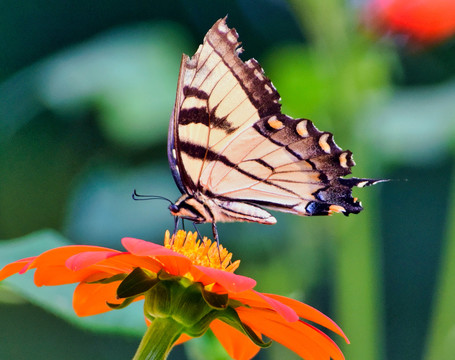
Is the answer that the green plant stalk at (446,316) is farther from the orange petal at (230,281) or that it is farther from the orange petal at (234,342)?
the orange petal at (230,281)

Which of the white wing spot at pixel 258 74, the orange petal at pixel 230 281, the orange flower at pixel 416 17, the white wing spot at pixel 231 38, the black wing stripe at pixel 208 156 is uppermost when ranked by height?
the orange flower at pixel 416 17

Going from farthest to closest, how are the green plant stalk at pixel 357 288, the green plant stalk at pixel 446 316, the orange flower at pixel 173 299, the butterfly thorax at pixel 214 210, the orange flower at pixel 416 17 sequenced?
1. the orange flower at pixel 416 17
2. the green plant stalk at pixel 357 288
3. the green plant stalk at pixel 446 316
4. the butterfly thorax at pixel 214 210
5. the orange flower at pixel 173 299

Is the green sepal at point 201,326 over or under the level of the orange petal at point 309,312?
under

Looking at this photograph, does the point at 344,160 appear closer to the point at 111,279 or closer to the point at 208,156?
the point at 208,156

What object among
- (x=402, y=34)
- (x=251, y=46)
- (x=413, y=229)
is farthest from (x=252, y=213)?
(x=413, y=229)

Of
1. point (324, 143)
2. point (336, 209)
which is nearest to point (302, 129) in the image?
point (324, 143)

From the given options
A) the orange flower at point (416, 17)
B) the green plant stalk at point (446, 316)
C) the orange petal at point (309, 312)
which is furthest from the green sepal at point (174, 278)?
the orange flower at point (416, 17)

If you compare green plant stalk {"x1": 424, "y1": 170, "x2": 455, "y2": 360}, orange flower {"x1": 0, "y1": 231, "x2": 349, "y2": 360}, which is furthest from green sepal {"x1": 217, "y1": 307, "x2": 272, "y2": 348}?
green plant stalk {"x1": 424, "y1": 170, "x2": 455, "y2": 360}

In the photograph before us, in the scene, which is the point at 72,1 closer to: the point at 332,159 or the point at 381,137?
the point at 381,137
